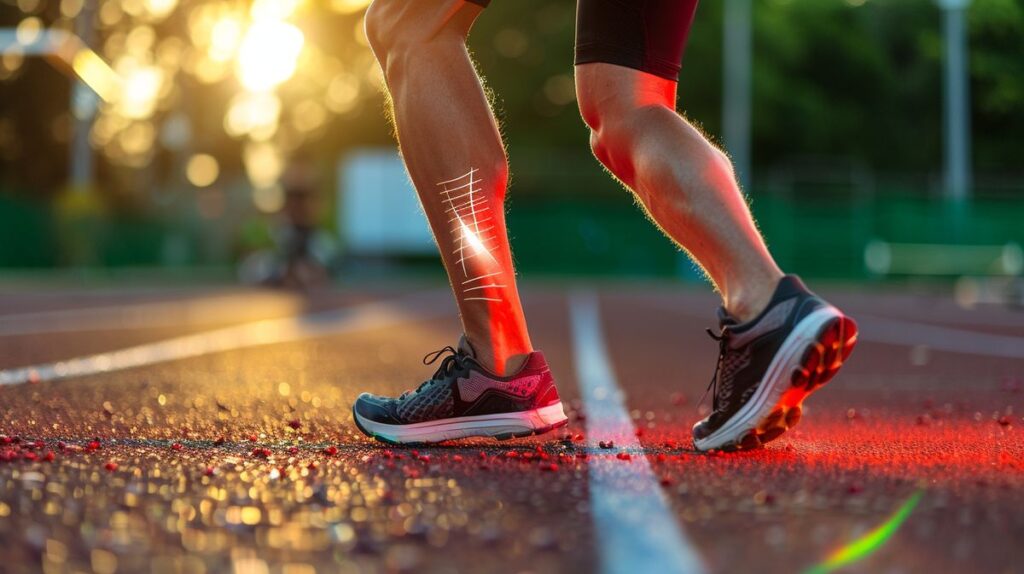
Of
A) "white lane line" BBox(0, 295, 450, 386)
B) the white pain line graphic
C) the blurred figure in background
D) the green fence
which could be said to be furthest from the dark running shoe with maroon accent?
the green fence

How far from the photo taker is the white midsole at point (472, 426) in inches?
108

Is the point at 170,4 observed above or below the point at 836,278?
above

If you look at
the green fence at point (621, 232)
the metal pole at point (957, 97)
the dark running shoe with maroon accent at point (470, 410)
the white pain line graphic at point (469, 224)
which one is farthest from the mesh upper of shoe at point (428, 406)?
the green fence at point (621, 232)

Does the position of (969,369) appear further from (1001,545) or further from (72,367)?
(1001,545)

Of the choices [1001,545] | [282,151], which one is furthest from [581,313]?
[282,151]

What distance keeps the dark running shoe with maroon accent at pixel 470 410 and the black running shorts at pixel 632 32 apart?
676mm

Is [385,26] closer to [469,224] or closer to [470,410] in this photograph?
[469,224]

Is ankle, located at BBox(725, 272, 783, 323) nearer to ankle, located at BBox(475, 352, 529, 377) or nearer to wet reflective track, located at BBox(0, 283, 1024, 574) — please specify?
wet reflective track, located at BBox(0, 283, 1024, 574)

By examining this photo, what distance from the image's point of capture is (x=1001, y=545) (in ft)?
5.60

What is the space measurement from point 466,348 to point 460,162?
0.40 metres

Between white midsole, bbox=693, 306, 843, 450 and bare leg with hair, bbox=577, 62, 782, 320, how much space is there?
12cm

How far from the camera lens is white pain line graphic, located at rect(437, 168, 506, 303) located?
109 inches

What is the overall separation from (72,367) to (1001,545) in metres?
3.87

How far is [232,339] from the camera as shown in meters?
7.25
